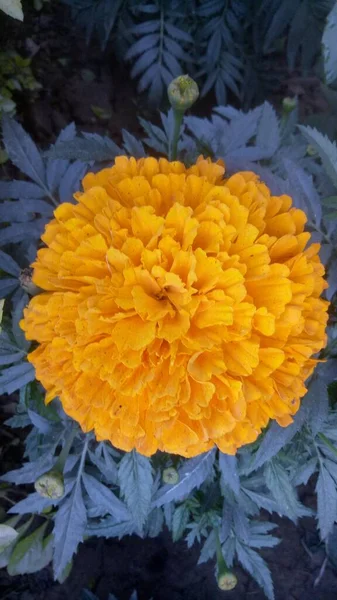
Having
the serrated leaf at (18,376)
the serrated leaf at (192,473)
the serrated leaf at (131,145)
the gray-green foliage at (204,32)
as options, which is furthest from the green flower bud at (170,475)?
the gray-green foliage at (204,32)

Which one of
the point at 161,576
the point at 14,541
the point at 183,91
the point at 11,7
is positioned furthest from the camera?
the point at 161,576

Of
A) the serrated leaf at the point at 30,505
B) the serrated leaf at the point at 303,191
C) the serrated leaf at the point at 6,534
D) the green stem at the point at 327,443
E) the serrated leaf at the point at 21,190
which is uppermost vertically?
the serrated leaf at the point at 303,191

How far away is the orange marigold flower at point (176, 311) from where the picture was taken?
0.62m

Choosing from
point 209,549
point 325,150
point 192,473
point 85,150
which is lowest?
point 209,549

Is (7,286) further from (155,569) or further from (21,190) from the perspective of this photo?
(155,569)

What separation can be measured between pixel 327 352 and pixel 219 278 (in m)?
0.28

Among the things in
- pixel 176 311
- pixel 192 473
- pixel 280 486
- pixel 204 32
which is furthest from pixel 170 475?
pixel 204 32

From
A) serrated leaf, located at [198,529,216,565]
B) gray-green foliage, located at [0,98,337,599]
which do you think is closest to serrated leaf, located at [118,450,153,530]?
gray-green foliage, located at [0,98,337,599]

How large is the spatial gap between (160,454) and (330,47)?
64 centimetres

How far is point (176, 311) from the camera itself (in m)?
0.65

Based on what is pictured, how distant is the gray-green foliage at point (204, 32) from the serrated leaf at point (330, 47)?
535 mm

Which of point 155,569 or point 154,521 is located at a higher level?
point 154,521

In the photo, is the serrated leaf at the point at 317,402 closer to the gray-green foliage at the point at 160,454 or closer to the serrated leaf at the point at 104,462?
the gray-green foliage at the point at 160,454

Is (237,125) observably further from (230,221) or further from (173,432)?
(173,432)
